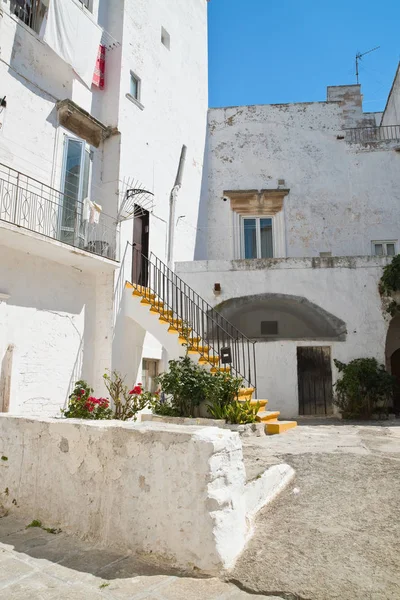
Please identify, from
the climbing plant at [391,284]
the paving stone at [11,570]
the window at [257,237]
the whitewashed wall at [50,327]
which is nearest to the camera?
the paving stone at [11,570]

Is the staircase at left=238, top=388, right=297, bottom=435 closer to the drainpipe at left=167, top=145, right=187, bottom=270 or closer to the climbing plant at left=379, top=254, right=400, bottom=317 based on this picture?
the climbing plant at left=379, top=254, right=400, bottom=317

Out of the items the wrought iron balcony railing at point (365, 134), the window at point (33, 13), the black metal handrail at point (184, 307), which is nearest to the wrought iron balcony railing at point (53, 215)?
the black metal handrail at point (184, 307)

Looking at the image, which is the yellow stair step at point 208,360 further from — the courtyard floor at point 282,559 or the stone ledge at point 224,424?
the courtyard floor at point 282,559

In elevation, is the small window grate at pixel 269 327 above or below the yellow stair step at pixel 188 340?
above

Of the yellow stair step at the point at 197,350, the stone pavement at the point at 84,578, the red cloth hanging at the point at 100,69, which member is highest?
the red cloth hanging at the point at 100,69

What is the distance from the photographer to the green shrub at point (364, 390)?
1032cm

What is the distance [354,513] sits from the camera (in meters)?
3.32

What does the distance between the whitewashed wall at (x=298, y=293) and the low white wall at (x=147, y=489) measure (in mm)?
7687

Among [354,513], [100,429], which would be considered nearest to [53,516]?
[100,429]

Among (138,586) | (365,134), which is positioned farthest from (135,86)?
(138,586)

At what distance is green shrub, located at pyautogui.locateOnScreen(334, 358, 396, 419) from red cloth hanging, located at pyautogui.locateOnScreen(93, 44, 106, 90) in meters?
9.31

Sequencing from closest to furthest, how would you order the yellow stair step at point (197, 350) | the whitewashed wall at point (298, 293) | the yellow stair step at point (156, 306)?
the yellow stair step at point (197, 350), the yellow stair step at point (156, 306), the whitewashed wall at point (298, 293)

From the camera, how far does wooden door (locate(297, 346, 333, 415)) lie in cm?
1130

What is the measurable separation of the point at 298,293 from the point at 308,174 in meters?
5.84
